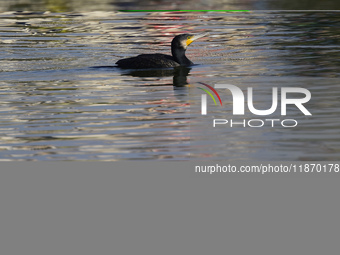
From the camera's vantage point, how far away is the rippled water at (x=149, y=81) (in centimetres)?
975

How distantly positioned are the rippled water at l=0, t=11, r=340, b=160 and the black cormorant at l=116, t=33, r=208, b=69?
0.68 ft

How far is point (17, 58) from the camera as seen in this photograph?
54.0 ft

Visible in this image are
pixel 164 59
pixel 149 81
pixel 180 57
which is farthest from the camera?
pixel 180 57

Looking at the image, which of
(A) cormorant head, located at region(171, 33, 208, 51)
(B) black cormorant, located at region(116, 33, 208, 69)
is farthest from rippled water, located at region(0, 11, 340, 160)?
(A) cormorant head, located at region(171, 33, 208, 51)

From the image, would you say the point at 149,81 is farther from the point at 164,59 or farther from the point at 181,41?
the point at 181,41

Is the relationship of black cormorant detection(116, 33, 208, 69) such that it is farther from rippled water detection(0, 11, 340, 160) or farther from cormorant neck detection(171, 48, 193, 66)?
rippled water detection(0, 11, 340, 160)

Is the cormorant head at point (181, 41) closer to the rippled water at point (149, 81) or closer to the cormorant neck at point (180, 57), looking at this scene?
the cormorant neck at point (180, 57)

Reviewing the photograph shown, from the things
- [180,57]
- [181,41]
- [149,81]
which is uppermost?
[181,41]

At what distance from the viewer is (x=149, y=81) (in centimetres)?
1423

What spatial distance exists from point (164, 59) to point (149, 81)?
1.23m

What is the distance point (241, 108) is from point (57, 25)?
11.1m

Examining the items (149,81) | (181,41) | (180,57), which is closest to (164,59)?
(180,57)

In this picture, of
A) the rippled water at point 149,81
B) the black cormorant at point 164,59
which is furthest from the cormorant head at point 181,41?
the rippled water at point 149,81

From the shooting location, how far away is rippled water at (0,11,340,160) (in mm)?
9750
